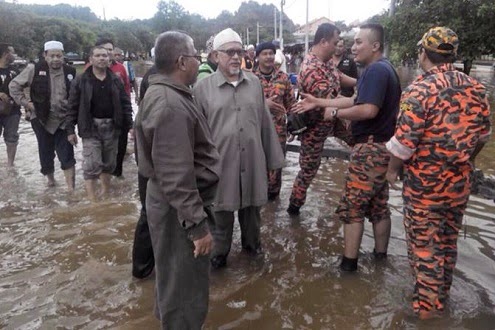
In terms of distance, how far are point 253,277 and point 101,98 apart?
2.90 meters

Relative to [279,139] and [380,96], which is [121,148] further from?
[380,96]

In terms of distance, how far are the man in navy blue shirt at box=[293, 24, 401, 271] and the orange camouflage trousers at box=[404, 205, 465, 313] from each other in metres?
0.56

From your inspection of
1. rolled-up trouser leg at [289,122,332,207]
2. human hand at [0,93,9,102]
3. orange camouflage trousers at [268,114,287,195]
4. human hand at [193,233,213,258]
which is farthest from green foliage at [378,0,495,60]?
human hand at [193,233,213,258]

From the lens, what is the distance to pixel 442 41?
2809 millimetres

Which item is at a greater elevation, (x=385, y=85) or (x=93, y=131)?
(x=385, y=85)

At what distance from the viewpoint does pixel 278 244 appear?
177 inches

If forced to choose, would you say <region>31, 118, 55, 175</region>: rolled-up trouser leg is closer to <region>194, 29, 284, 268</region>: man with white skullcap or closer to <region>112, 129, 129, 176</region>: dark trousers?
<region>112, 129, 129, 176</region>: dark trousers

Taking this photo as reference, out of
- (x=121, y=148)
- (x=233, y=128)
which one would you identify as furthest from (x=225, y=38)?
(x=121, y=148)

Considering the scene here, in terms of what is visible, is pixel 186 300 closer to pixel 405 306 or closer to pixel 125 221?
pixel 405 306

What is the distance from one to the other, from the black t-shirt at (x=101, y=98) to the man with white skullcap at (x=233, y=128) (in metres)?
1.97

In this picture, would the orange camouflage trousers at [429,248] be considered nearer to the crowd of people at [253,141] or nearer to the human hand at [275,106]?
the crowd of people at [253,141]

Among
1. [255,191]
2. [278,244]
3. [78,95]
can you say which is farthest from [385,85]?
[78,95]

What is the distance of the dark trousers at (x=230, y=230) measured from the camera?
377 centimetres

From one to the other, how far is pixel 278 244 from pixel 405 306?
1.48 meters
